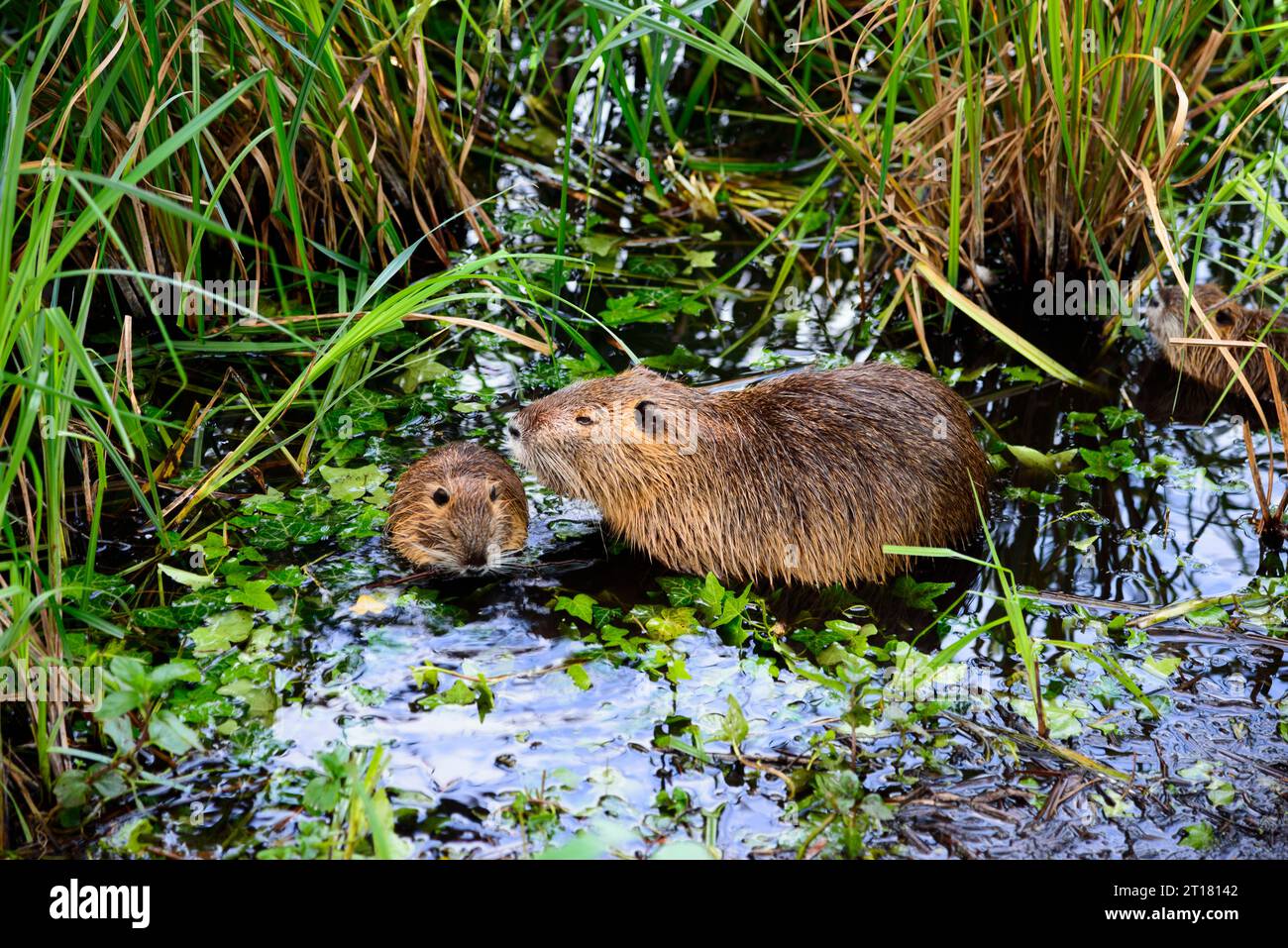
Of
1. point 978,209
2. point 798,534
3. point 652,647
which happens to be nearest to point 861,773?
point 652,647

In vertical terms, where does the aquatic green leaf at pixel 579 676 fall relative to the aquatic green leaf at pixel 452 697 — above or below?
above

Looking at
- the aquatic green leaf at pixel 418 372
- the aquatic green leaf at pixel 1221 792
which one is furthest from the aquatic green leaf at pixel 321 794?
the aquatic green leaf at pixel 418 372

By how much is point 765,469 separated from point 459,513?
923 millimetres

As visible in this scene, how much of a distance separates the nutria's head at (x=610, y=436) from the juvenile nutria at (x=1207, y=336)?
2153mm

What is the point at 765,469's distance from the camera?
385 centimetres

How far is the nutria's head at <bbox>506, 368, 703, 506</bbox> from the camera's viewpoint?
387 centimetres

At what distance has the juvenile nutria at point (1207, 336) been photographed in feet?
16.0

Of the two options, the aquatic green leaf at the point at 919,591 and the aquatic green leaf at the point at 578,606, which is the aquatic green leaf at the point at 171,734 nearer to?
→ the aquatic green leaf at the point at 578,606

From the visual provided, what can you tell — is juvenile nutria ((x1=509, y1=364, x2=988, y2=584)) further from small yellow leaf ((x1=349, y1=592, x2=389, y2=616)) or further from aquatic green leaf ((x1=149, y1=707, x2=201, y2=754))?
aquatic green leaf ((x1=149, y1=707, x2=201, y2=754))

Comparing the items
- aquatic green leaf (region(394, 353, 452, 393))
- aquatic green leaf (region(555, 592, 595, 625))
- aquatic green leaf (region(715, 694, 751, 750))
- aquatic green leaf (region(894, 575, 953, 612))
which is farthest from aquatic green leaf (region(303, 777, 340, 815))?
aquatic green leaf (region(394, 353, 452, 393))

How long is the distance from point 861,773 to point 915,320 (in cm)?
232

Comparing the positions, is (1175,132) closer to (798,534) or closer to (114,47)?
(798,534)

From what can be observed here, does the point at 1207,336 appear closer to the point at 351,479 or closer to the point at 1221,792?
the point at 1221,792

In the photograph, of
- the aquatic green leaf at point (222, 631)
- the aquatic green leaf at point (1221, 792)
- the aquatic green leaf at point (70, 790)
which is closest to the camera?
the aquatic green leaf at point (70, 790)
